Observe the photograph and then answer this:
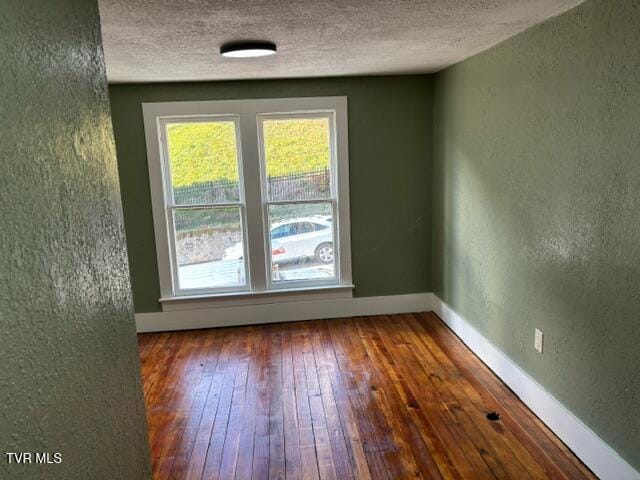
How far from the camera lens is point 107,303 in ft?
4.24

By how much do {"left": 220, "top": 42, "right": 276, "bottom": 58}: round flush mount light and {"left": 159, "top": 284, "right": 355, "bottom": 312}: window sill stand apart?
226 centimetres

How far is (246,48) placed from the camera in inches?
103

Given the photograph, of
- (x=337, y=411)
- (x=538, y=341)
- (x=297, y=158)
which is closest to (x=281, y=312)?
(x=297, y=158)

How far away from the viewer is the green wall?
402 cm

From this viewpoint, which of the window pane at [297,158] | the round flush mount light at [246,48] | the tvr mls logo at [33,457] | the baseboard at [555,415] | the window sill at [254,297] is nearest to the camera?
the tvr mls logo at [33,457]

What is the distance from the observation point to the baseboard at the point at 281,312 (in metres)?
4.32

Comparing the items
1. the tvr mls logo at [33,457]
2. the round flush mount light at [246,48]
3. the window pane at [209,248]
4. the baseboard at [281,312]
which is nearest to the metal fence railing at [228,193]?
the window pane at [209,248]

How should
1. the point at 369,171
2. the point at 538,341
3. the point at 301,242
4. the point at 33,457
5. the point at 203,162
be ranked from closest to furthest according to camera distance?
the point at 33,457, the point at 538,341, the point at 203,162, the point at 369,171, the point at 301,242

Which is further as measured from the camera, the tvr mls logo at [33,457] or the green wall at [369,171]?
the green wall at [369,171]

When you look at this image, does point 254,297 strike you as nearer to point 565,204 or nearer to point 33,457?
point 565,204

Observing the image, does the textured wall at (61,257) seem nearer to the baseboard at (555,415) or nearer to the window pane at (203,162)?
the baseboard at (555,415)

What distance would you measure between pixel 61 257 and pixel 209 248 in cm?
329

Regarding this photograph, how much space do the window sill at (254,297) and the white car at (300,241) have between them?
0.95ft

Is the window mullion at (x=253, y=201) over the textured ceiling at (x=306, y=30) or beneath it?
beneath
